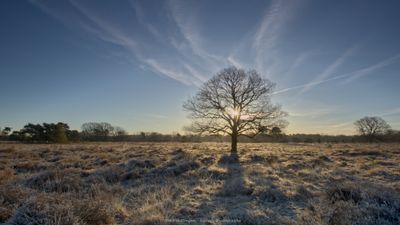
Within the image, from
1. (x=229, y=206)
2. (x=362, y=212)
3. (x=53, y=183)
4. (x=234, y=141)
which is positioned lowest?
(x=229, y=206)

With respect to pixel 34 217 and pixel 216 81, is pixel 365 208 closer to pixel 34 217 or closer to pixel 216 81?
pixel 34 217

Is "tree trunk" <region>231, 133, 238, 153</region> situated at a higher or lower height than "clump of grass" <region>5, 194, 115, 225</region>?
higher

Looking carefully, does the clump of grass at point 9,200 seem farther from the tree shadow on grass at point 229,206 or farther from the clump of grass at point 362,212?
the clump of grass at point 362,212

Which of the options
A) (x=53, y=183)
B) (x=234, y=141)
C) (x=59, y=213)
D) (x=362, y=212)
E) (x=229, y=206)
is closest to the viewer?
(x=59, y=213)

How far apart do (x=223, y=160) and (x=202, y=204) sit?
1118cm

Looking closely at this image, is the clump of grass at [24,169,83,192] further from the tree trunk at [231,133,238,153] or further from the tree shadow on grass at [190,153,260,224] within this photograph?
the tree trunk at [231,133,238,153]

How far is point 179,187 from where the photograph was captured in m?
8.95

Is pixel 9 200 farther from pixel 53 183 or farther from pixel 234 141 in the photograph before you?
pixel 234 141

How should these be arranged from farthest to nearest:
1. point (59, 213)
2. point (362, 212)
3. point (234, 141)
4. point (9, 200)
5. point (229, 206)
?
point (234, 141)
point (229, 206)
point (9, 200)
point (362, 212)
point (59, 213)

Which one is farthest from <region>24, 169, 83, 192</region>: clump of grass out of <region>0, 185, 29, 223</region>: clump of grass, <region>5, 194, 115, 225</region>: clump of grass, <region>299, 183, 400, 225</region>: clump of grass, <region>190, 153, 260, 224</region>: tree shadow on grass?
<region>299, 183, 400, 225</region>: clump of grass

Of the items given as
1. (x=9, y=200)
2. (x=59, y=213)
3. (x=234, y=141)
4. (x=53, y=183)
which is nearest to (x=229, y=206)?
(x=59, y=213)

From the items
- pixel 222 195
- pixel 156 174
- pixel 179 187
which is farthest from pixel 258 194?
pixel 156 174

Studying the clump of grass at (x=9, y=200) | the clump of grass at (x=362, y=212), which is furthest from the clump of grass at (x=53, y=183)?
the clump of grass at (x=362, y=212)

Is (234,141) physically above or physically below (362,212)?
above
